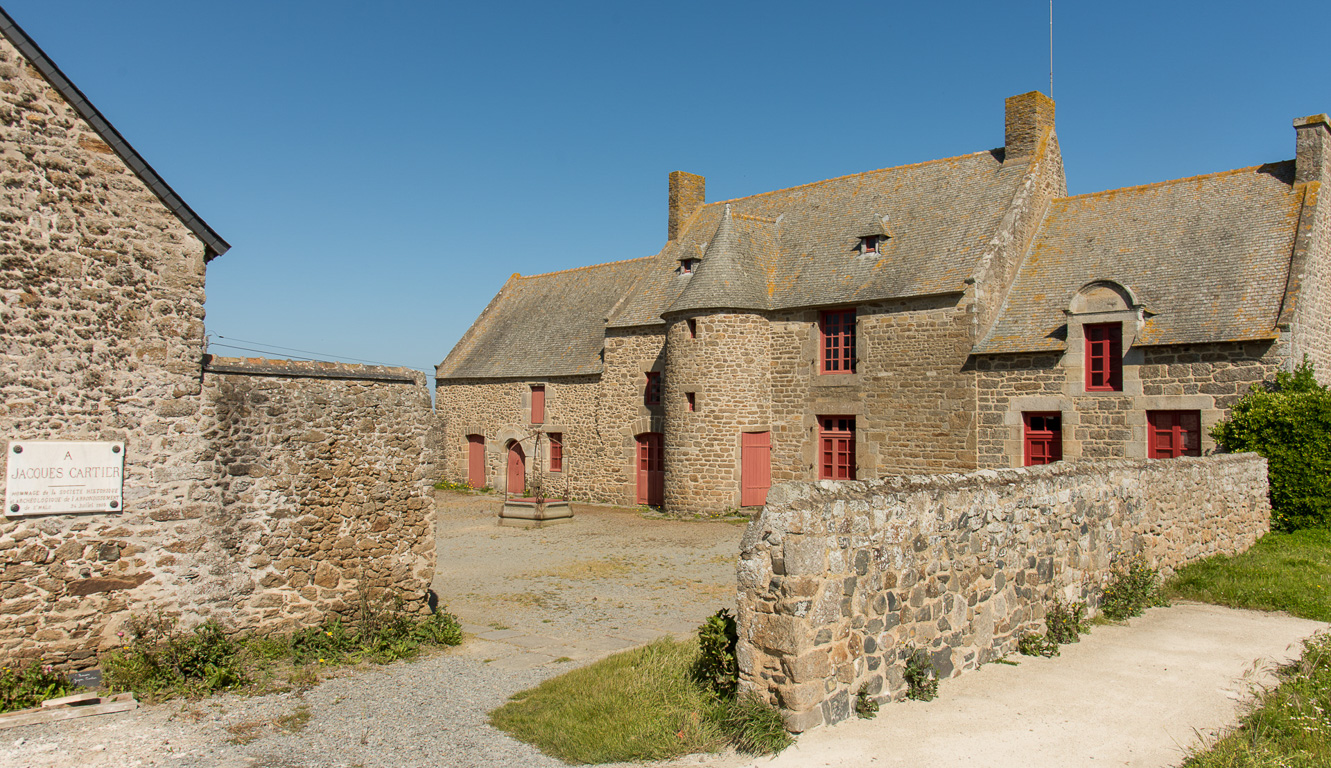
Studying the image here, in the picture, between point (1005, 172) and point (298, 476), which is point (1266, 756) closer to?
point (298, 476)

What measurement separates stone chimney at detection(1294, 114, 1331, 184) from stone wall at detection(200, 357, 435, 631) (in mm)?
16605

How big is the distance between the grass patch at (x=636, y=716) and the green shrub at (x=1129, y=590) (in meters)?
4.62

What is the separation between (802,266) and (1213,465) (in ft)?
36.4

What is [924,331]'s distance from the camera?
1848 centimetres

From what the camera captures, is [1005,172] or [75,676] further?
[1005,172]

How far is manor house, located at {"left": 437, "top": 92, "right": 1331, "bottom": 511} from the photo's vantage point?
51.7 ft

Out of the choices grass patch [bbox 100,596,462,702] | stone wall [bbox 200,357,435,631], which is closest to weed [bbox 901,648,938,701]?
grass patch [bbox 100,596,462,702]

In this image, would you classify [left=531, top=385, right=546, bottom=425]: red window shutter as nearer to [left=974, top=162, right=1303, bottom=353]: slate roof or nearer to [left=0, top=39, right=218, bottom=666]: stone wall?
[left=974, top=162, right=1303, bottom=353]: slate roof

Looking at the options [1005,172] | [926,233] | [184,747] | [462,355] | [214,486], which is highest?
[1005,172]

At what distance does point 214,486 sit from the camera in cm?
772

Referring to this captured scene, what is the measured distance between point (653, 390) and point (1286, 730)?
59.1ft

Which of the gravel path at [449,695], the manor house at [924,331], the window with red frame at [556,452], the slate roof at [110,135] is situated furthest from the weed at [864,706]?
the window with red frame at [556,452]

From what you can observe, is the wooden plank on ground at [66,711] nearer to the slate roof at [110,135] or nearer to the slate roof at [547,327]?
the slate roof at [110,135]

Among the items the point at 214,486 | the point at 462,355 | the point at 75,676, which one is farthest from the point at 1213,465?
the point at 462,355
